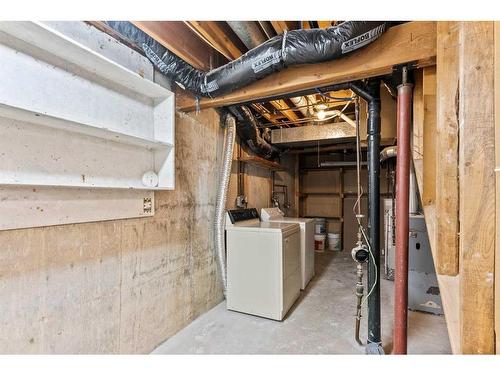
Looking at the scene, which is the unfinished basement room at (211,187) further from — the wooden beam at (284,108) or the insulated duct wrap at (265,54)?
the wooden beam at (284,108)

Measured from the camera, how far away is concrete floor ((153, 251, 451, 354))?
1794 millimetres

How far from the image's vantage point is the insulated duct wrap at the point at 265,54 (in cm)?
125

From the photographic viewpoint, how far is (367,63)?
1381 millimetres

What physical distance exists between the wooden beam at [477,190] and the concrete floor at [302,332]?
4.10 feet

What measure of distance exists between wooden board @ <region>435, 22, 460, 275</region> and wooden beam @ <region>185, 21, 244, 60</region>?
130cm

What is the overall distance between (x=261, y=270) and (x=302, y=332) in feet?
2.00

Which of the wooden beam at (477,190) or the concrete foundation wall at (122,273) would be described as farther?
the concrete foundation wall at (122,273)

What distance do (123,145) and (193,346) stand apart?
5.20ft

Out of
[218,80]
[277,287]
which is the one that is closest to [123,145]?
[218,80]

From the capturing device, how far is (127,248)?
1609 millimetres

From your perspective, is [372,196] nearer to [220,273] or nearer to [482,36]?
[482,36]

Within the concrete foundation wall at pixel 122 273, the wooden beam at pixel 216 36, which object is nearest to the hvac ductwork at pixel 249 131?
the concrete foundation wall at pixel 122 273

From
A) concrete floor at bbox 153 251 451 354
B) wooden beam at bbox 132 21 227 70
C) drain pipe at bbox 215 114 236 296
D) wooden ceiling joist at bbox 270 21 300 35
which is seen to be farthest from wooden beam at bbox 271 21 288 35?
concrete floor at bbox 153 251 451 354

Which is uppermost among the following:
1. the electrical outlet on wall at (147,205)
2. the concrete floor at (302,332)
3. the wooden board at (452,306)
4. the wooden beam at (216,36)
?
the wooden beam at (216,36)
